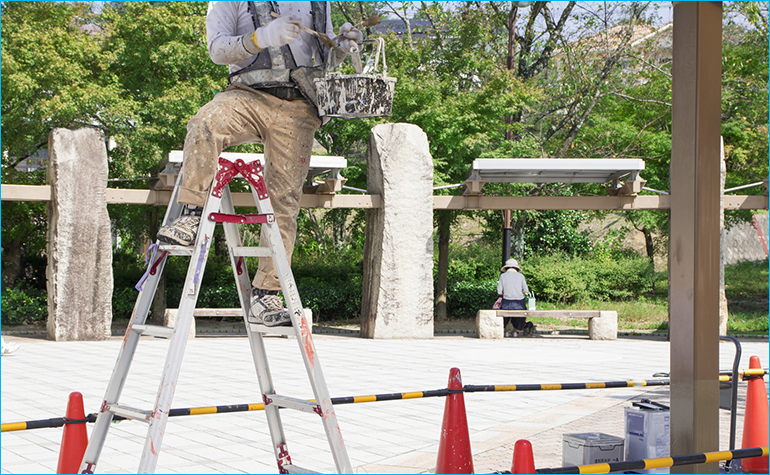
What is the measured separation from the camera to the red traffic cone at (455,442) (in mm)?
4238

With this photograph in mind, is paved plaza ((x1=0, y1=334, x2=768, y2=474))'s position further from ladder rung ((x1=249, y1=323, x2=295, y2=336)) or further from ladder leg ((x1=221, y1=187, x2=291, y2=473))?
ladder rung ((x1=249, y1=323, x2=295, y2=336))

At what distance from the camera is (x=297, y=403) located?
2.99 meters

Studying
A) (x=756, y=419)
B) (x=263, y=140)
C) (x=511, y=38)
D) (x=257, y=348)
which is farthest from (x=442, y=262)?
(x=257, y=348)

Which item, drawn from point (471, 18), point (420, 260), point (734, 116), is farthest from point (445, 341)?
point (734, 116)

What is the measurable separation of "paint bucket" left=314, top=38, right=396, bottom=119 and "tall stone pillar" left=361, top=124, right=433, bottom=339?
366 inches

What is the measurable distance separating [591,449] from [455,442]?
80cm

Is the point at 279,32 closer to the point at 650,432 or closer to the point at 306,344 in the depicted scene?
the point at 306,344

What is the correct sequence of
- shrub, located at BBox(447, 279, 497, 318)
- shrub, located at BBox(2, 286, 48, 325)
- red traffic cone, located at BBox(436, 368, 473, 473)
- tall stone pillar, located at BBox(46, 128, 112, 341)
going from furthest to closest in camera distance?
shrub, located at BBox(447, 279, 497, 318) < shrub, located at BBox(2, 286, 48, 325) < tall stone pillar, located at BBox(46, 128, 112, 341) < red traffic cone, located at BBox(436, 368, 473, 473)

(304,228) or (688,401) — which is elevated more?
(304,228)

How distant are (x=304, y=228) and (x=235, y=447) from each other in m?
15.2

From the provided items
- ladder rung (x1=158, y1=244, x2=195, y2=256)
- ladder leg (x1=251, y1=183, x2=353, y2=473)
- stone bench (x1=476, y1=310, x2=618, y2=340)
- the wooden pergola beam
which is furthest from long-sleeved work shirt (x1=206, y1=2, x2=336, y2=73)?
stone bench (x1=476, y1=310, x2=618, y2=340)

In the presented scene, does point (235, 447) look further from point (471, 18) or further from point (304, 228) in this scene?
point (304, 228)

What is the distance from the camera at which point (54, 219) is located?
11.6 metres

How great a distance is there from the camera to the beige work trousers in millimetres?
3141
